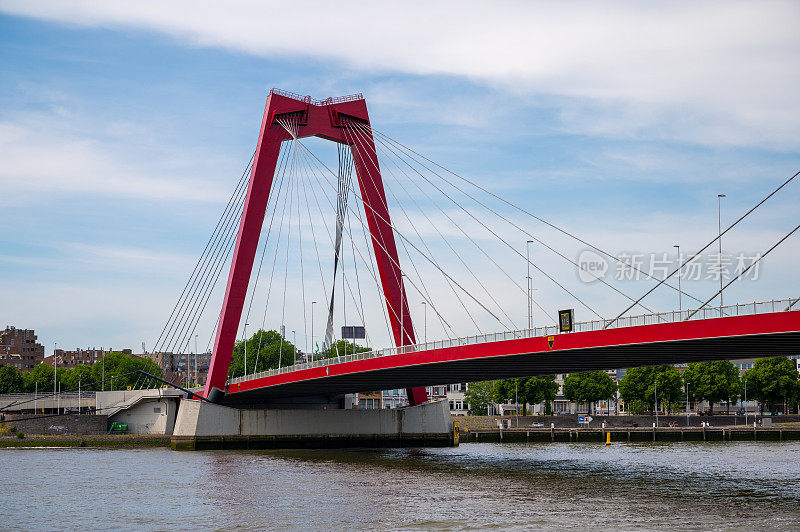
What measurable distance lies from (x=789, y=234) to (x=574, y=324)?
35.3 feet

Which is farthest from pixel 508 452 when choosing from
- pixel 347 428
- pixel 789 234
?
pixel 789 234

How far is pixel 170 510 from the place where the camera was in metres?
31.4

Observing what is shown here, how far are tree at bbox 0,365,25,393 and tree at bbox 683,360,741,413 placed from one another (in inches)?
3731

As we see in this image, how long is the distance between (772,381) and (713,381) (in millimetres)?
6434

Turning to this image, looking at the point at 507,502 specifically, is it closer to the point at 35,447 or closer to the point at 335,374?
the point at 335,374

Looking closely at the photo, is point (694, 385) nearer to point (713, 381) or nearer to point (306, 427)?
point (713, 381)

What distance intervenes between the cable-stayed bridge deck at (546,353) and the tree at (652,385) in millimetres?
53201

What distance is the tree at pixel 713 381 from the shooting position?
10781 centimetres

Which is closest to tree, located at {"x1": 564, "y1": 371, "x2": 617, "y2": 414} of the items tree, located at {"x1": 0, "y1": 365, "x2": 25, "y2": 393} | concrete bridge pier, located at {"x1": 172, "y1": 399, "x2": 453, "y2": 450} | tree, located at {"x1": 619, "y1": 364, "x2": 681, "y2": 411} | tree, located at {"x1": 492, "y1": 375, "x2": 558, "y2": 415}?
tree, located at {"x1": 619, "y1": 364, "x2": 681, "y2": 411}

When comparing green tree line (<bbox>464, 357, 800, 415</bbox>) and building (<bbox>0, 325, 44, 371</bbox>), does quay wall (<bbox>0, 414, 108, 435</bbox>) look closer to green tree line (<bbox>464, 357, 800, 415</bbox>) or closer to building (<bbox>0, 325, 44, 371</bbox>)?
green tree line (<bbox>464, 357, 800, 415</bbox>)

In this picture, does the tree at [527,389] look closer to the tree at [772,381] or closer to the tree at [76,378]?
the tree at [772,381]

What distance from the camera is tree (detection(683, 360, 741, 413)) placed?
354 feet

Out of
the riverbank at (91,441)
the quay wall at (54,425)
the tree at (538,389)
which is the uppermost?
the tree at (538,389)

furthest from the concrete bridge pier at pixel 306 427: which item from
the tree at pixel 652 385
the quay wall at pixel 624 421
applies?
the tree at pixel 652 385
